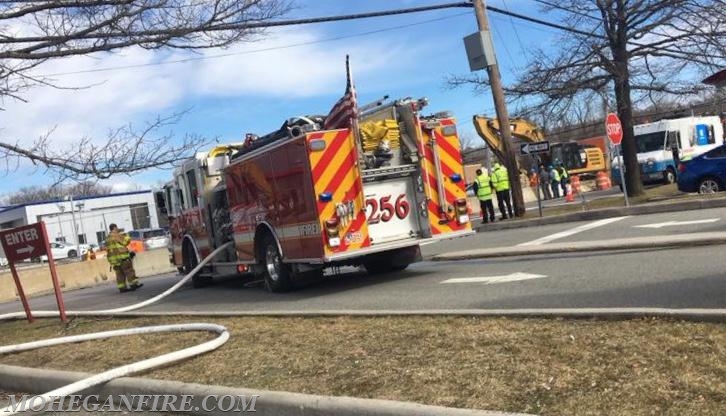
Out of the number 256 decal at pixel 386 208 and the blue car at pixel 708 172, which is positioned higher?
the number 256 decal at pixel 386 208

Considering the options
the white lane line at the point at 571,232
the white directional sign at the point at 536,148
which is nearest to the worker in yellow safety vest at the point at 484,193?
the white directional sign at the point at 536,148

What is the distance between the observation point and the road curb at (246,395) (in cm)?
434

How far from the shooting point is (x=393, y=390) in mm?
4832

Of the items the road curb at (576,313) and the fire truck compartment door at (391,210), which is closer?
the road curb at (576,313)

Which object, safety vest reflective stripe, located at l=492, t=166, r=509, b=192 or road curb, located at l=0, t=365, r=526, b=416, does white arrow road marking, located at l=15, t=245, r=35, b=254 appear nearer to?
road curb, located at l=0, t=365, r=526, b=416

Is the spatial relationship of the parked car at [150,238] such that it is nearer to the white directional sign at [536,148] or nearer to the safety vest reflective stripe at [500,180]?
the safety vest reflective stripe at [500,180]

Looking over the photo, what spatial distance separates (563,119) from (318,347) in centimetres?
A: 1803

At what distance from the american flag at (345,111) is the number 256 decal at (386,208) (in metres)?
1.27

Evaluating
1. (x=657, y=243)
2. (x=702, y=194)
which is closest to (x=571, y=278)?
(x=657, y=243)

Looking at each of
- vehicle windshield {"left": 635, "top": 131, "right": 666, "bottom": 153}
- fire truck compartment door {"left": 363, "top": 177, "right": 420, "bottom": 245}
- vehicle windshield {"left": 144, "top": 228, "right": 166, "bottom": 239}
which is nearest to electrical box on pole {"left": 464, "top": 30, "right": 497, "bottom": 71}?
fire truck compartment door {"left": 363, "top": 177, "right": 420, "bottom": 245}

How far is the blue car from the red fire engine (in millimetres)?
10901

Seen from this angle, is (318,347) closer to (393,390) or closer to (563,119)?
(393,390)

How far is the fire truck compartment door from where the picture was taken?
36.4 feet

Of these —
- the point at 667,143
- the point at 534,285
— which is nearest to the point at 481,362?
the point at 534,285
